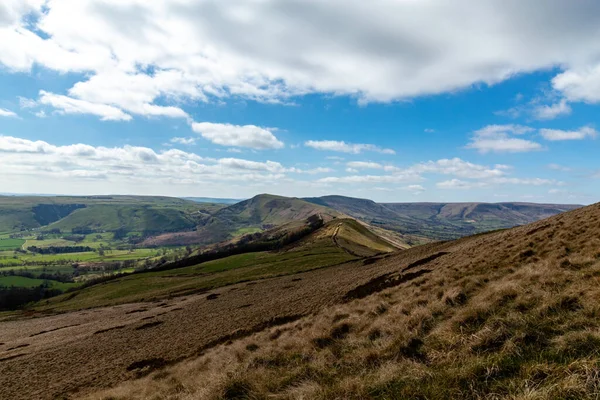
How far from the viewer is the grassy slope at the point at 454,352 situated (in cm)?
709

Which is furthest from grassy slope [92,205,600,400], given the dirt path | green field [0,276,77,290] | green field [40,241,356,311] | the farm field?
green field [0,276,77,290]

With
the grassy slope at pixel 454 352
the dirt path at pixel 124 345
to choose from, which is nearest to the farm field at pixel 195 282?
the dirt path at pixel 124 345

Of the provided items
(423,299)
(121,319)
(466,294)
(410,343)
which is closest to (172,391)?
(410,343)

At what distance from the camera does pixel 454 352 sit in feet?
30.4

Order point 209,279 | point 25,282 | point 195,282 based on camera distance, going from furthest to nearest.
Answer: point 25,282 < point 209,279 < point 195,282

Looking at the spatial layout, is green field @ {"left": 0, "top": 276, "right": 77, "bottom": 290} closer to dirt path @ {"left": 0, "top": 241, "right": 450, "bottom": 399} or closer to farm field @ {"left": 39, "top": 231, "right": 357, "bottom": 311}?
farm field @ {"left": 39, "top": 231, "right": 357, "bottom": 311}

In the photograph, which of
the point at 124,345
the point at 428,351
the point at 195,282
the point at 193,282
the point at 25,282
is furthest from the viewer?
the point at 25,282

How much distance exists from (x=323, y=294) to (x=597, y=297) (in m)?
26.3

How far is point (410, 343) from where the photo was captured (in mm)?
10938

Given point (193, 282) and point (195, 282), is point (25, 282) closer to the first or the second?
point (193, 282)

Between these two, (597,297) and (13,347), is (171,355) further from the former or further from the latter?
(13,347)

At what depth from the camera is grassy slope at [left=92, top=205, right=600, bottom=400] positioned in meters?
7.09

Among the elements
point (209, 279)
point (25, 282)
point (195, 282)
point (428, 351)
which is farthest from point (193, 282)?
point (25, 282)

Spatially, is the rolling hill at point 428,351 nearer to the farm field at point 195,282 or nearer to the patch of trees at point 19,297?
the farm field at point 195,282
